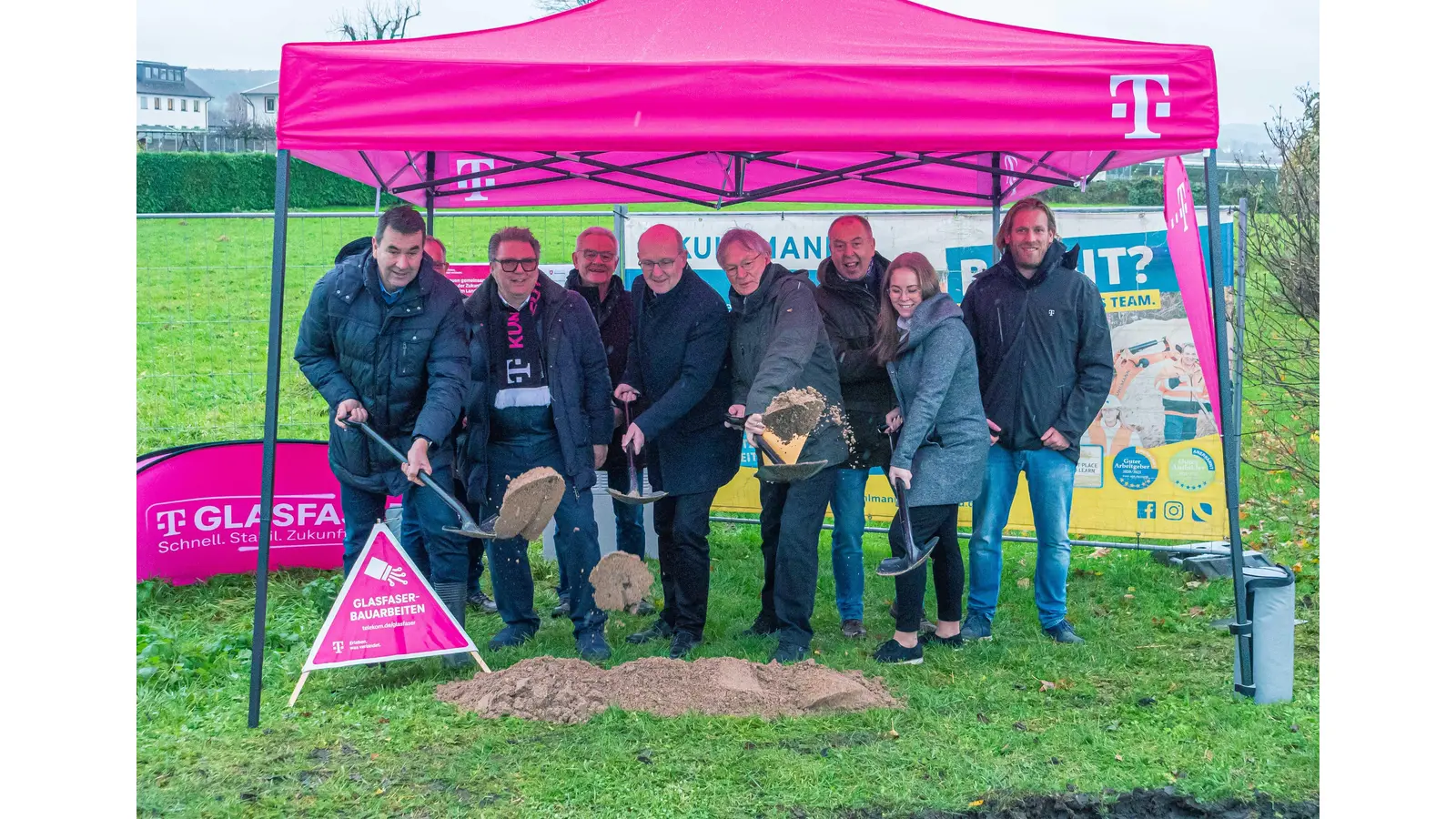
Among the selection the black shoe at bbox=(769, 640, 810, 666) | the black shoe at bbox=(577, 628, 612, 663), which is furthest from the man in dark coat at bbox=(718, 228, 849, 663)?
the black shoe at bbox=(577, 628, 612, 663)

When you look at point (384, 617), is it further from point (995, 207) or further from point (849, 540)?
point (995, 207)

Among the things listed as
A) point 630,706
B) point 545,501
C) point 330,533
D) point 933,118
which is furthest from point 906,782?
point 330,533

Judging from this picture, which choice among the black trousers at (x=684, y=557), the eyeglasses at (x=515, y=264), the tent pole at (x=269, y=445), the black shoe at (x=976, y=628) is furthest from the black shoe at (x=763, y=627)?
the tent pole at (x=269, y=445)

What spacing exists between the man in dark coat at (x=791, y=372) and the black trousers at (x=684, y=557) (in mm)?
353

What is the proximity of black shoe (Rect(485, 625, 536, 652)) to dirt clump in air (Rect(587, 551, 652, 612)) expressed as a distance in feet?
1.20

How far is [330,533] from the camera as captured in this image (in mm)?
6199

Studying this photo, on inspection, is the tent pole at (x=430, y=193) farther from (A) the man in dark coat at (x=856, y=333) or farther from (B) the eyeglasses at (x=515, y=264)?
(A) the man in dark coat at (x=856, y=333)

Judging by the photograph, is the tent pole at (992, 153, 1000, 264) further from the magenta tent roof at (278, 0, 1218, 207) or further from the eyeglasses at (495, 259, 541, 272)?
the eyeglasses at (495, 259, 541, 272)

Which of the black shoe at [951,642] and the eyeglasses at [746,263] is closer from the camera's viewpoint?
the eyeglasses at [746,263]

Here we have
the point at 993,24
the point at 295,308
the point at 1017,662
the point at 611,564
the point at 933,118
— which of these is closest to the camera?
the point at 933,118

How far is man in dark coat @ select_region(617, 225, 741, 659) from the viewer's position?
4.80 meters

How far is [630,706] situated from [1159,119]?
2.78m

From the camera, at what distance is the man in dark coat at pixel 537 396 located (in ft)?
15.5

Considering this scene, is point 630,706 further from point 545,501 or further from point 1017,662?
point 1017,662
